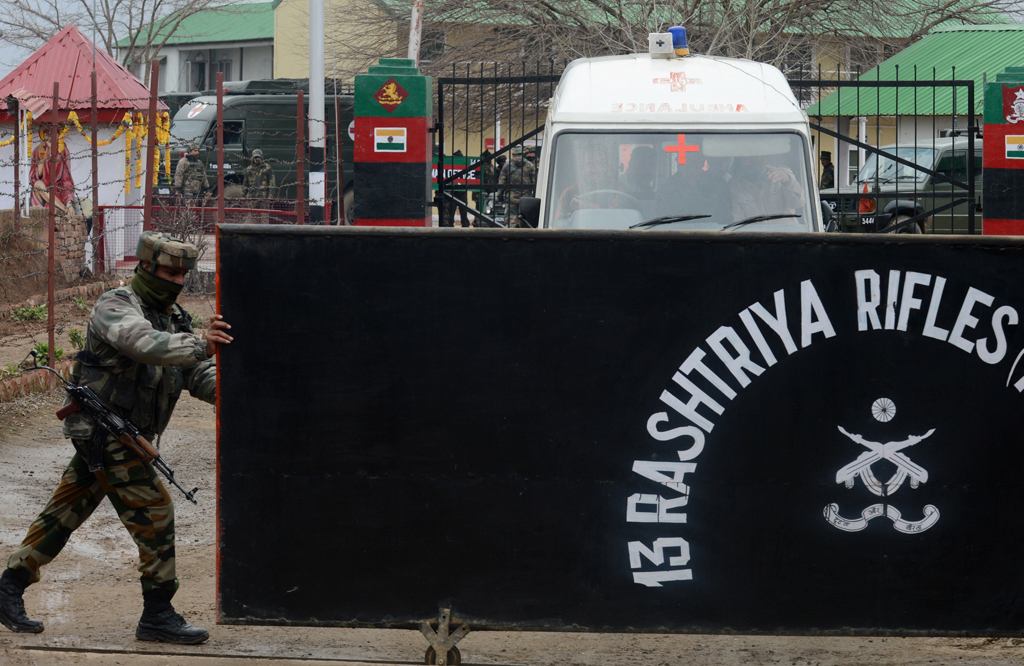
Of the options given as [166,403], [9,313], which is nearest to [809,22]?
[9,313]

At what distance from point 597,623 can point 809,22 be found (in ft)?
67.6

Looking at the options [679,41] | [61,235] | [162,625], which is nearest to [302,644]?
[162,625]

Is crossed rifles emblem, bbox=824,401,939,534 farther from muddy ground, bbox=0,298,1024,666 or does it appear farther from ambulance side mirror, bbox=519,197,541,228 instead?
ambulance side mirror, bbox=519,197,541,228

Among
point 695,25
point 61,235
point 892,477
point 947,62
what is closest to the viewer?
point 892,477

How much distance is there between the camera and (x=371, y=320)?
3.71 m

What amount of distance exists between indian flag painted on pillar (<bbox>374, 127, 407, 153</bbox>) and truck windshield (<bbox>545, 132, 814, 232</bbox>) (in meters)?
2.97

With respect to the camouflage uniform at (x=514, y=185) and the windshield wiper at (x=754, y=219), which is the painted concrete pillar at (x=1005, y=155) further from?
the windshield wiper at (x=754, y=219)

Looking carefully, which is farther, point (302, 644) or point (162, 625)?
point (302, 644)

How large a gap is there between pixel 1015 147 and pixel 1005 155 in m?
0.11

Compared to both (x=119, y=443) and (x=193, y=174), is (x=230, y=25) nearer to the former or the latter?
(x=193, y=174)

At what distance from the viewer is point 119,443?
4547 millimetres

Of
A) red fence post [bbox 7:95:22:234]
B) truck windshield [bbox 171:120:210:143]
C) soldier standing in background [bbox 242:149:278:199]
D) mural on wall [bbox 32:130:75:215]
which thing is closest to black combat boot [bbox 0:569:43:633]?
red fence post [bbox 7:95:22:234]

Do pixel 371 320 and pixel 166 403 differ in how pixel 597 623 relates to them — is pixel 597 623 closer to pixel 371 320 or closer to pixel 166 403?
pixel 371 320

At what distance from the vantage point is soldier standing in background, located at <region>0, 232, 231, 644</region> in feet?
14.8
